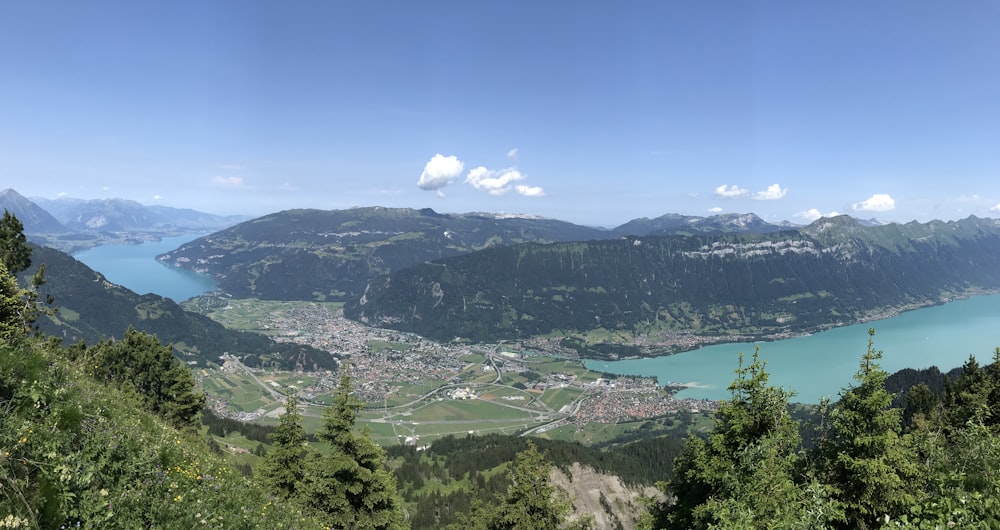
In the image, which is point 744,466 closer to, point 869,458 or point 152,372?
point 869,458

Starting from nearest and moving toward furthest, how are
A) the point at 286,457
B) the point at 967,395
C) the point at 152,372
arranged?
the point at 286,457
the point at 152,372
the point at 967,395

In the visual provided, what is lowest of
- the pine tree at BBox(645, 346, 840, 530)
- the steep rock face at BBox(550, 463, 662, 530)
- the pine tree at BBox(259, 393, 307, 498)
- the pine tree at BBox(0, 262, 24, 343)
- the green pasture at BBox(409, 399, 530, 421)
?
the green pasture at BBox(409, 399, 530, 421)

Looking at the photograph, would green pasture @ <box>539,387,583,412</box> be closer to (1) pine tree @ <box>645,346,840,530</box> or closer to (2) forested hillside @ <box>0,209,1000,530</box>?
(2) forested hillside @ <box>0,209,1000,530</box>

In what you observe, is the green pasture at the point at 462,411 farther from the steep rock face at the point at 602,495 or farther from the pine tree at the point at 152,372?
the pine tree at the point at 152,372

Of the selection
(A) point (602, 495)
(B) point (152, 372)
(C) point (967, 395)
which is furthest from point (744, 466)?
(A) point (602, 495)

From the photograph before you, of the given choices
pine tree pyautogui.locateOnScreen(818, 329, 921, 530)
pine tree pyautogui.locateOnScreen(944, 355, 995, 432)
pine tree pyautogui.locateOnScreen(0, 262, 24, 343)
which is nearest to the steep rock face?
pine tree pyautogui.locateOnScreen(944, 355, 995, 432)

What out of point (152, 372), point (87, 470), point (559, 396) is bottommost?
point (559, 396)

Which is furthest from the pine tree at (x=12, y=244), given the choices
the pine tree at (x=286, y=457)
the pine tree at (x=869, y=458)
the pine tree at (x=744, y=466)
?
the pine tree at (x=869, y=458)
